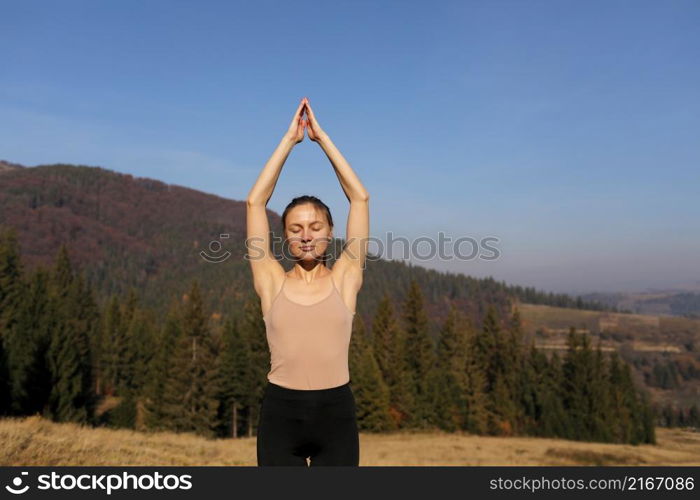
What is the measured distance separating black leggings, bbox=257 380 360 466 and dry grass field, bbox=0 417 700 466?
8.69 metres

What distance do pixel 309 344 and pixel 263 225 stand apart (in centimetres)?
90

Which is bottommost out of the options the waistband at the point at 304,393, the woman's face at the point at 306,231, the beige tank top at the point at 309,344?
the waistband at the point at 304,393

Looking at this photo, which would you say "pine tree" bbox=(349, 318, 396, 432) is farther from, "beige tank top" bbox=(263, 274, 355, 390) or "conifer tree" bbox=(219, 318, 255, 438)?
"beige tank top" bbox=(263, 274, 355, 390)

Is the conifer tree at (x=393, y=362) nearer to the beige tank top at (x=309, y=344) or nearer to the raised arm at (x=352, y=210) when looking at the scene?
the raised arm at (x=352, y=210)

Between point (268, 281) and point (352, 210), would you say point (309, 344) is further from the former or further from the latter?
point (352, 210)

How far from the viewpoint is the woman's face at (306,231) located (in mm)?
3127

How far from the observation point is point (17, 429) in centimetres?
1159

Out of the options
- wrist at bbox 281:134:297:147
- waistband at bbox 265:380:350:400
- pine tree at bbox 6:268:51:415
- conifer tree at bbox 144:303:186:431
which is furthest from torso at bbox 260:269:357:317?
conifer tree at bbox 144:303:186:431

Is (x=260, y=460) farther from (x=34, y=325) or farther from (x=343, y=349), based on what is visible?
(x=34, y=325)

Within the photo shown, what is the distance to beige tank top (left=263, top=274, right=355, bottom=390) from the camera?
2.94 metres

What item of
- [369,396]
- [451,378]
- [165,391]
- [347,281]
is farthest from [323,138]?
[451,378]

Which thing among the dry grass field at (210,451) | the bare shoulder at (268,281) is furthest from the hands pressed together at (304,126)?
the dry grass field at (210,451)

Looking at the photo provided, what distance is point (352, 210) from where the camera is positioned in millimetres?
3402
